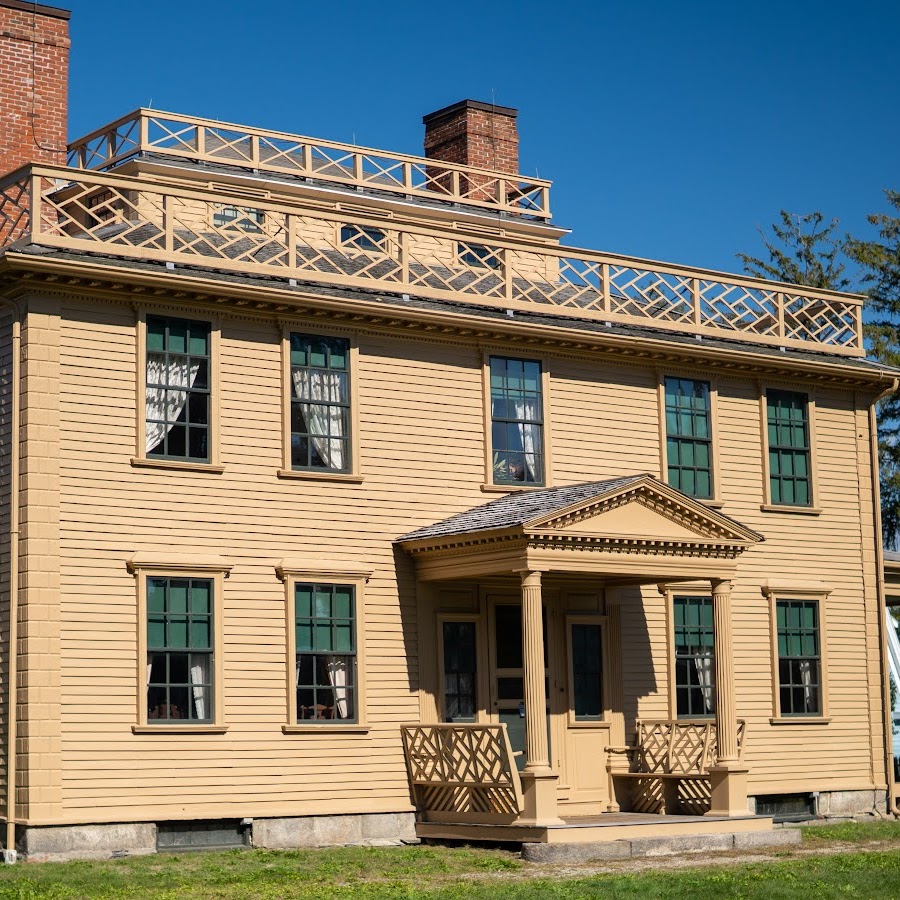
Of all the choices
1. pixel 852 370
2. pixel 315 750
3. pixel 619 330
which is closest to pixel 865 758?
pixel 852 370

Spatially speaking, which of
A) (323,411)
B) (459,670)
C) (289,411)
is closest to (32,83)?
(289,411)

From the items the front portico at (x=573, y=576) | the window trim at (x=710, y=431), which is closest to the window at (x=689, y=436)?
the window trim at (x=710, y=431)

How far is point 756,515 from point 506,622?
5.10 meters

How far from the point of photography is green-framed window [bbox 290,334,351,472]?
905 inches

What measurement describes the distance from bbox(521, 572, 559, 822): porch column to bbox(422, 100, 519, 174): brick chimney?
13378 millimetres

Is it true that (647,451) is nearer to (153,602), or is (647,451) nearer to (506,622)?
(506,622)

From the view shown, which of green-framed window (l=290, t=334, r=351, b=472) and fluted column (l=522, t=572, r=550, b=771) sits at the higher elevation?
green-framed window (l=290, t=334, r=351, b=472)

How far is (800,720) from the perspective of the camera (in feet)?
89.1

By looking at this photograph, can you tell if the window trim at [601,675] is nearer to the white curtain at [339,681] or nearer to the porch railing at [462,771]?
the porch railing at [462,771]

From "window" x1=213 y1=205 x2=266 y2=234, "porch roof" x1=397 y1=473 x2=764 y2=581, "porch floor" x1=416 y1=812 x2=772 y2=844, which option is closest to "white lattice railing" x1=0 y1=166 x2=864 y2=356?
"window" x1=213 y1=205 x2=266 y2=234

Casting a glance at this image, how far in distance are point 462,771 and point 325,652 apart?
2453 millimetres

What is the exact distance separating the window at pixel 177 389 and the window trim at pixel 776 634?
10015mm

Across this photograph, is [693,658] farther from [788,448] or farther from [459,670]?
[459,670]

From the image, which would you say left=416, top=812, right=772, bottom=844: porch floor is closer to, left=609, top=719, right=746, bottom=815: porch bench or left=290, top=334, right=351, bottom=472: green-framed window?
left=609, top=719, right=746, bottom=815: porch bench
